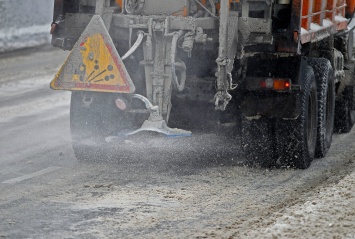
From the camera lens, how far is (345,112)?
483 inches

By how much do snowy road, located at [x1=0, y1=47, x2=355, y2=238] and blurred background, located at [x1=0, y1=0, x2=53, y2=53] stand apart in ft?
32.1

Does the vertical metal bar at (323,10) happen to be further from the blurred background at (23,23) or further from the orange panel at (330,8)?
the blurred background at (23,23)

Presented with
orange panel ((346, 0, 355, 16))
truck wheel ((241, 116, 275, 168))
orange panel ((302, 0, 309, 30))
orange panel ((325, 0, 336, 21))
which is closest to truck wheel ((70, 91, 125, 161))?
truck wheel ((241, 116, 275, 168))

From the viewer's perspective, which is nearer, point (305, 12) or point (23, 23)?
point (305, 12)

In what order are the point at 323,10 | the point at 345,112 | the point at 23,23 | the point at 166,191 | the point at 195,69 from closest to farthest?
the point at 166,191 → the point at 195,69 → the point at 323,10 → the point at 345,112 → the point at 23,23

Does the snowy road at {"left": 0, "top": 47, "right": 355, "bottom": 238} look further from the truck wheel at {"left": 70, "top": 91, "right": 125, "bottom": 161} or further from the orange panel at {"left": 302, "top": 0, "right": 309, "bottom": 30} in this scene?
the orange panel at {"left": 302, "top": 0, "right": 309, "bottom": 30}

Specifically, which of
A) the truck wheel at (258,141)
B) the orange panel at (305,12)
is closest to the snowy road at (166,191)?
the truck wheel at (258,141)

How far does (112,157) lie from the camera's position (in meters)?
9.81

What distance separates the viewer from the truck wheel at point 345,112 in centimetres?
1223

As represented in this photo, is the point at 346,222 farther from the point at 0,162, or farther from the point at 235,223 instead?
the point at 0,162

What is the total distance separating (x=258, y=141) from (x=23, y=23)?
13.9 m

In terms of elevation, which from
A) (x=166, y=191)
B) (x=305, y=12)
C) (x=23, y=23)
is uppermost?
(x=305, y=12)

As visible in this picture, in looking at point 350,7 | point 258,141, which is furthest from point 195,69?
point 350,7

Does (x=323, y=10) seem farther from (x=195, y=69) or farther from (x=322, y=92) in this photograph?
(x=195, y=69)
